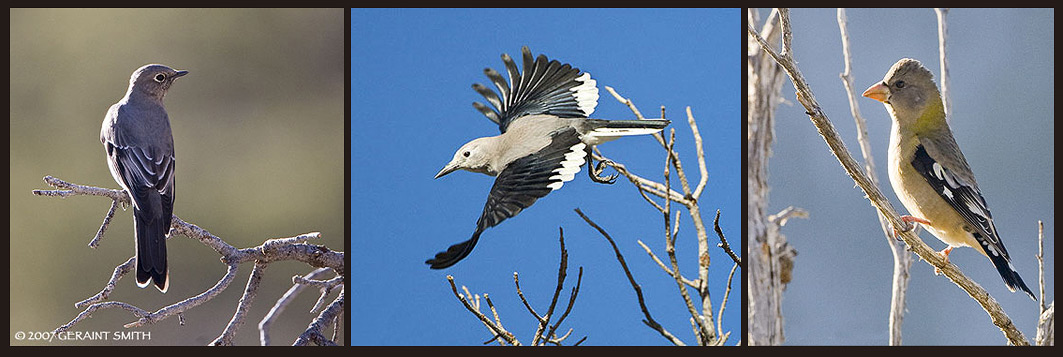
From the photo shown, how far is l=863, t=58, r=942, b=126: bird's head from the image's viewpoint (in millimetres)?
2941

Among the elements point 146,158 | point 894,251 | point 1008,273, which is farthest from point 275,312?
point 1008,273

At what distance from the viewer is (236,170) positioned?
372 centimetres

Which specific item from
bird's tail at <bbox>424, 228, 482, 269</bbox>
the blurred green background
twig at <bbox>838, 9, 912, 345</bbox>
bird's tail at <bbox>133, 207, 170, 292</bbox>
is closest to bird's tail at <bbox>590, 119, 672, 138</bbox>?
bird's tail at <bbox>424, 228, 482, 269</bbox>

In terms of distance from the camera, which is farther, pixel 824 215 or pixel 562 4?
pixel 824 215

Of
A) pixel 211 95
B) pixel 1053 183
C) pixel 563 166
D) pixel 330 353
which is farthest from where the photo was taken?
pixel 211 95

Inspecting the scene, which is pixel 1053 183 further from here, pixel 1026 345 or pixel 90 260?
pixel 90 260

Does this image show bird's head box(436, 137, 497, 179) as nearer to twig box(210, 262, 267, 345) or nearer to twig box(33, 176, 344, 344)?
twig box(33, 176, 344, 344)

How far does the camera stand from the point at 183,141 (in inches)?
136

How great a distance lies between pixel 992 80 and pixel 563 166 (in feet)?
5.21

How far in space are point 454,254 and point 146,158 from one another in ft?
3.91

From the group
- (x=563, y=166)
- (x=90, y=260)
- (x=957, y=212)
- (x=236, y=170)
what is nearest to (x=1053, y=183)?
(x=957, y=212)

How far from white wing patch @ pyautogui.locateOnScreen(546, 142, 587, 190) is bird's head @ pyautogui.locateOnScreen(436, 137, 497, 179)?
18 centimetres

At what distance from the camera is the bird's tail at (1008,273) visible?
Answer: 2.79 m

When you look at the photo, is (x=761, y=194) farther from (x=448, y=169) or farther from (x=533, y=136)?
(x=448, y=169)
